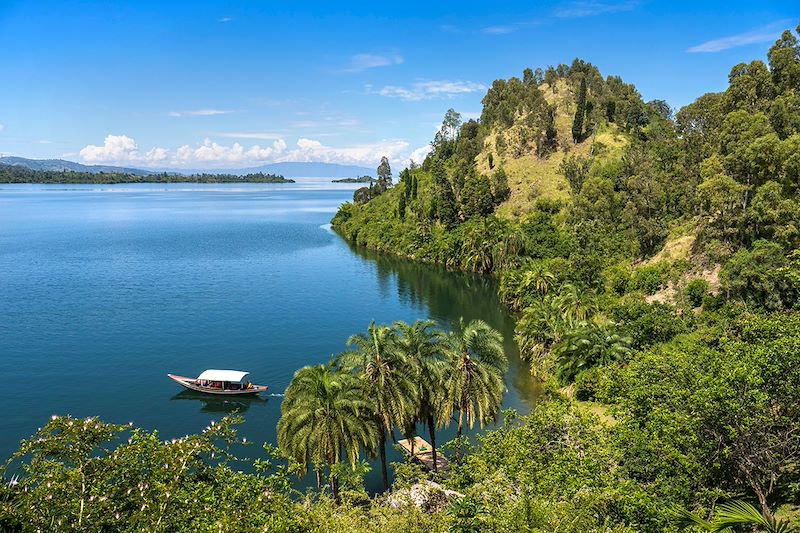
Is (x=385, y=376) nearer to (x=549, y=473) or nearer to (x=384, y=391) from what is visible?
(x=384, y=391)

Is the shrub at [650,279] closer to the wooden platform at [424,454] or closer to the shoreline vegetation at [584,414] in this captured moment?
the shoreline vegetation at [584,414]

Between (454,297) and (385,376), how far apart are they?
5254 centimetres

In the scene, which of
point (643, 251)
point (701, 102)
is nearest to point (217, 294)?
point (643, 251)

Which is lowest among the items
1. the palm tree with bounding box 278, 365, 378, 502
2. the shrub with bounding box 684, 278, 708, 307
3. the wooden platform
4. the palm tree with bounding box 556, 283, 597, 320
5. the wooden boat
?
the wooden platform

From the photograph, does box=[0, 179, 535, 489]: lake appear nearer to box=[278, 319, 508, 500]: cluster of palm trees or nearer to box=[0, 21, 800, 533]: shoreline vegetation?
box=[0, 21, 800, 533]: shoreline vegetation

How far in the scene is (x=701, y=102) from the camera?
88625 mm

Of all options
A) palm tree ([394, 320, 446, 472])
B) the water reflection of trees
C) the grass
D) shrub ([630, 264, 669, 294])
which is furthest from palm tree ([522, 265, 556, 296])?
the grass

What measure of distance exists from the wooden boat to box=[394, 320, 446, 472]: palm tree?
19.3 metres

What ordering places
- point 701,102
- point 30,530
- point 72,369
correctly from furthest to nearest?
point 701,102 < point 72,369 < point 30,530

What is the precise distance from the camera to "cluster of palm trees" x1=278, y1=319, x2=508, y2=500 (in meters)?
26.3

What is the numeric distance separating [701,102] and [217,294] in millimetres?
86366

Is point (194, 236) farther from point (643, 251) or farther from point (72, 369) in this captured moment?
point (643, 251)

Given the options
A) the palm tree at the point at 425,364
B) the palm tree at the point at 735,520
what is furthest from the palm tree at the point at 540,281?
the palm tree at the point at 735,520

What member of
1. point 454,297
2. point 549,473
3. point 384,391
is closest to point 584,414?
point 549,473
